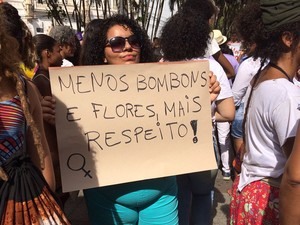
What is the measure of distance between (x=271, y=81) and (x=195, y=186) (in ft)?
4.26

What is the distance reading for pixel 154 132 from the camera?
1.94 meters

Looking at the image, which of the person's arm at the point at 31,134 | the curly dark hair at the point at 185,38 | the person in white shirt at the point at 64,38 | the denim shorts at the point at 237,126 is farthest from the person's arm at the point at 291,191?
the person in white shirt at the point at 64,38

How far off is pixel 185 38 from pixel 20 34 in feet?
4.07

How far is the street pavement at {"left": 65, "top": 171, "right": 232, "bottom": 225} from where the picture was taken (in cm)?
366

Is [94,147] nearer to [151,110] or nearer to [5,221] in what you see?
[151,110]

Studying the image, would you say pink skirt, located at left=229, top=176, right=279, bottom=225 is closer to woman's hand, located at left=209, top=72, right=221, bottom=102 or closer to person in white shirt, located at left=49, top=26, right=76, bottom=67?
woman's hand, located at left=209, top=72, right=221, bottom=102

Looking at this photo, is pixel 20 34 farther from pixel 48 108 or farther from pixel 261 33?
pixel 261 33

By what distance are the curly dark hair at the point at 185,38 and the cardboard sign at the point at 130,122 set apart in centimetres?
69

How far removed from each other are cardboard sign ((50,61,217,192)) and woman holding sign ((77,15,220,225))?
10cm

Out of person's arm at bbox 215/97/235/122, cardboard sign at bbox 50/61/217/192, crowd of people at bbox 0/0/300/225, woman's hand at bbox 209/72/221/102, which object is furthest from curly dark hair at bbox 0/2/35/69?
person's arm at bbox 215/97/235/122

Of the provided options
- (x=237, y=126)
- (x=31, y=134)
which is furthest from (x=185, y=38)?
(x=237, y=126)

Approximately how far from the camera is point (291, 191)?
1247 mm

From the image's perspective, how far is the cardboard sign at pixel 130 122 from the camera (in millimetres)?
1780

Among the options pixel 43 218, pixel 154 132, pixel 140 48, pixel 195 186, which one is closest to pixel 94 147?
pixel 154 132
